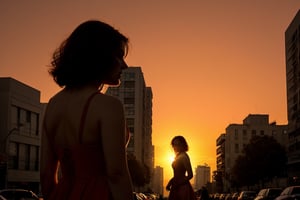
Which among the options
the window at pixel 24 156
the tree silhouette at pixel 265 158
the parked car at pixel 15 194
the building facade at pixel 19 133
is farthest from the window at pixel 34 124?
the parked car at pixel 15 194

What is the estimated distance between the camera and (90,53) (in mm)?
3018

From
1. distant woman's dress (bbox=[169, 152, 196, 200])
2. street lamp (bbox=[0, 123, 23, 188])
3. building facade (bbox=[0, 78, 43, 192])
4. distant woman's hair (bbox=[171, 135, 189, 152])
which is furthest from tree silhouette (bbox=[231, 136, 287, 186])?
distant woman's hair (bbox=[171, 135, 189, 152])

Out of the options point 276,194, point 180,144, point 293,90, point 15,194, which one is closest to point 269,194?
point 276,194

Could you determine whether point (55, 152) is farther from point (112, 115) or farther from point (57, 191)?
point (112, 115)

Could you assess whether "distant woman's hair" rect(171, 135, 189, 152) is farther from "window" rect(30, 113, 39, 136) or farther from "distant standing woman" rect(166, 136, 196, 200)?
"window" rect(30, 113, 39, 136)

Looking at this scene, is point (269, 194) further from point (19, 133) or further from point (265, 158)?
point (265, 158)

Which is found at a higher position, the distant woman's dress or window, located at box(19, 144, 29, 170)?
window, located at box(19, 144, 29, 170)

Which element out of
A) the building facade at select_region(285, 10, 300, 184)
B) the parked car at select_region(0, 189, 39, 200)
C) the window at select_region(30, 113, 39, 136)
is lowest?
the parked car at select_region(0, 189, 39, 200)

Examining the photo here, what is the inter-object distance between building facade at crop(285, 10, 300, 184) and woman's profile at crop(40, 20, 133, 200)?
308 ft

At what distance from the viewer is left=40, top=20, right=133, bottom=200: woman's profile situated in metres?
2.76

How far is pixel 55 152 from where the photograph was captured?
304 centimetres

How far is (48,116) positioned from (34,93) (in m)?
68.0

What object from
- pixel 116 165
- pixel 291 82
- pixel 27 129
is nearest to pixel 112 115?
pixel 116 165

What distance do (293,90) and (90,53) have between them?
10085 cm
